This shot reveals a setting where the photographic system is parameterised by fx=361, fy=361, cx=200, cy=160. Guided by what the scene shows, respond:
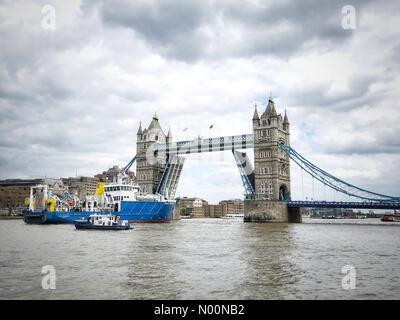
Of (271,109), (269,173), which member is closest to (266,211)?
(269,173)

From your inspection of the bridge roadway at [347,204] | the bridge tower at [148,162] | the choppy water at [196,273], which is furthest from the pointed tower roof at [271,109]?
the choppy water at [196,273]

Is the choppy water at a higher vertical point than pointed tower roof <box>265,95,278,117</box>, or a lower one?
lower

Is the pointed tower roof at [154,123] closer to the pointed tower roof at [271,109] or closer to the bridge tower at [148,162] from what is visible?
the bridge tower at [148,162]

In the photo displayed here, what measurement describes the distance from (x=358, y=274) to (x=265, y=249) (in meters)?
9.50

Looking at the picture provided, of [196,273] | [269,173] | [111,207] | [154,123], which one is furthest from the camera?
[154,123]

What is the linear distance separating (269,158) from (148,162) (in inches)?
1479

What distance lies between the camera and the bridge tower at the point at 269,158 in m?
81.2

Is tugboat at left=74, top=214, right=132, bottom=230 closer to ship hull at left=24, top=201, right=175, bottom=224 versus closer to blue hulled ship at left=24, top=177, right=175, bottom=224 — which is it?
blue hulled ship at left=24, top=177, right=175, bottom=224

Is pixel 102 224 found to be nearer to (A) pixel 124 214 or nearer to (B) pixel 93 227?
(B) pixel 93 227

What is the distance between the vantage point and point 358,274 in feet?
58.0

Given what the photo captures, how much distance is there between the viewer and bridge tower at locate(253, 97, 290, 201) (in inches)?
3199

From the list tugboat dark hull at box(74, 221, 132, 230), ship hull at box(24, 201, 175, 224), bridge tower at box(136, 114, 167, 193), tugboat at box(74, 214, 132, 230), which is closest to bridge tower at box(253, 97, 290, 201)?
ship hull at box(24, 201, 175, 224)

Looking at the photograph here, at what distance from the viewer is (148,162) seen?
104062 millimetres
